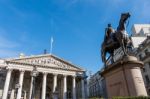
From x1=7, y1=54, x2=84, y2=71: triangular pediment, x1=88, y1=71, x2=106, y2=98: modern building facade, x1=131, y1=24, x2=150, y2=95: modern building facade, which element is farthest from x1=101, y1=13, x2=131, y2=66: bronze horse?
x1=88, y1=71, x2=106, y2=98: modern building facade

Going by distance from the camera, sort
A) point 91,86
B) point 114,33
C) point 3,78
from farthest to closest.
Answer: point 91,86
point 3,78
point 114,33

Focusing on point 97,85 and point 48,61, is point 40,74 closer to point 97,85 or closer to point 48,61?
point 48,61

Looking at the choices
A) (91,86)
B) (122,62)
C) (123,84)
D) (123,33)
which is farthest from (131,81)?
(91,86)

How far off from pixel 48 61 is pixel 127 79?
37089 mm

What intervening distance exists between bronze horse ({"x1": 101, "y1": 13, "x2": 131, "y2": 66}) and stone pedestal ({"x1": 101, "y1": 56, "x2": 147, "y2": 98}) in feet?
3.02

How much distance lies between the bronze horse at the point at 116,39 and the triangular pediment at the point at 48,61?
1297 inches

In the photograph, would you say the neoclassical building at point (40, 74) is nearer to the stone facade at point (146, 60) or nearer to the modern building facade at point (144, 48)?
the modern building facade at point (144, 48)

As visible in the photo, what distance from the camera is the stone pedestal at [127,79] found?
671 cm

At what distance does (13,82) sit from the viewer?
40094mm

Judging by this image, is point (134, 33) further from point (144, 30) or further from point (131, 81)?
point (131, 81)

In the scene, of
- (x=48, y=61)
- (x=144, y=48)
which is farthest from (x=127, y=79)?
(x=48, y=61)

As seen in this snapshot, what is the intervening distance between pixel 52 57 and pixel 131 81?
38.5 m

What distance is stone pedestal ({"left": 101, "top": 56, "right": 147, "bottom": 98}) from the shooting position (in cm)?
671

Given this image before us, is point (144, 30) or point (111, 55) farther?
point (144, 30)
